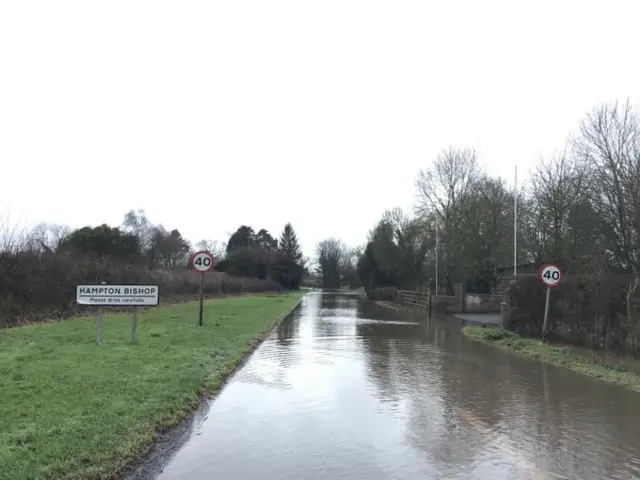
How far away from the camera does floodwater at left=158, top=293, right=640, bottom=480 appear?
206 inches

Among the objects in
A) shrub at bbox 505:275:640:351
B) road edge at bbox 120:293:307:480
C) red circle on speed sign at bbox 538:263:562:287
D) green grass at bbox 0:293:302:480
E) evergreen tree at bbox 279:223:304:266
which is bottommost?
road edge at bbox 120:293:307:480

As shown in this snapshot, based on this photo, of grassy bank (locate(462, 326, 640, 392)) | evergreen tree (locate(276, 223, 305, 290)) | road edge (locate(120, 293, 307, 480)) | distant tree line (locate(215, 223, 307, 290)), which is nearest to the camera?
road edge (locate(120, 293, 307, 480))

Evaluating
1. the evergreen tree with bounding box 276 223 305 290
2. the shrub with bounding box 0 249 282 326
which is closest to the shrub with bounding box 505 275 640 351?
the shrub with bounding box 0 249 282 326

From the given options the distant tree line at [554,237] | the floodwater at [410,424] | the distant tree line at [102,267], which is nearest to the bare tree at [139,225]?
the distant tree line at [102,267]

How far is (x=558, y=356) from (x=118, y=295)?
34.0 feet

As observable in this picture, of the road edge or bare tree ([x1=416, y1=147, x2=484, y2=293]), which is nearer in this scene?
the road edge

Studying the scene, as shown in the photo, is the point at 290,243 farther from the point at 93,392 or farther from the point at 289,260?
the point at 93,392

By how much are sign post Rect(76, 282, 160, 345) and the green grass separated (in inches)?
35.6

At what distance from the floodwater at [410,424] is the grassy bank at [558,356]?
1.35ft

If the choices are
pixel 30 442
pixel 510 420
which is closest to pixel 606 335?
pixel 510 420

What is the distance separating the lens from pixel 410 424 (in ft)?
22.2

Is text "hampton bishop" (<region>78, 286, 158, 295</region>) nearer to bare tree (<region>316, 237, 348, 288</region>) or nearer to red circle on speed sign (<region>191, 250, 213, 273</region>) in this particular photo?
red circle on speed sign (<region>191, 250, 213, 273</region>)

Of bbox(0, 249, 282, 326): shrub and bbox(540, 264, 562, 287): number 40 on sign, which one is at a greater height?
bbox(540, 264, 562, 287): number 40 on sign

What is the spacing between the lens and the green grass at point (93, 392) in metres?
4.97
